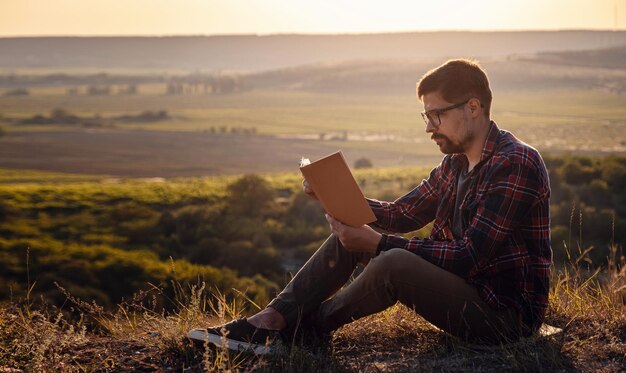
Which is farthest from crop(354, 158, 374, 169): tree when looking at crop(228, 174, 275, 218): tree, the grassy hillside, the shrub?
the shrub

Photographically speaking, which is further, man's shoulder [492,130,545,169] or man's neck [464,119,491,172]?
man's neck [464,119,491,172]

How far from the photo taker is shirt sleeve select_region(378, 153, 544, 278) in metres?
3.61

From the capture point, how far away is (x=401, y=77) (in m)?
132

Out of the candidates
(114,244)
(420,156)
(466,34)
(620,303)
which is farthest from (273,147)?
(620,303)

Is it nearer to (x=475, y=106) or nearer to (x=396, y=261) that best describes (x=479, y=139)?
(x=475, y=106)

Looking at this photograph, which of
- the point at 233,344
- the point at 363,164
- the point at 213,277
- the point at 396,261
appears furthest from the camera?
the point at 363,164

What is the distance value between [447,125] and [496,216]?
505 mm

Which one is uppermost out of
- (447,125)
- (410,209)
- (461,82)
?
(461,82)

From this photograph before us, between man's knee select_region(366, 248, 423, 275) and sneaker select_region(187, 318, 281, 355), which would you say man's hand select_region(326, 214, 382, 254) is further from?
sneaker select_region(187, 318, 281, 355)

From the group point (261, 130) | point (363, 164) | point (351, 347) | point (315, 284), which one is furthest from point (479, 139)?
point (261, 130)

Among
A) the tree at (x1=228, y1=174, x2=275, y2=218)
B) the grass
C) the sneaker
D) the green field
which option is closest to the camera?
the grass

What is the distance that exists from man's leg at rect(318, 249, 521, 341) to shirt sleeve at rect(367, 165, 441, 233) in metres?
0.63

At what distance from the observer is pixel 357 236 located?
3.85 meters

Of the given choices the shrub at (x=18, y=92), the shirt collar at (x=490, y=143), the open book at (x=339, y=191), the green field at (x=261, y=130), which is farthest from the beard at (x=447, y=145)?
the shrub at (x=18, y=92)
